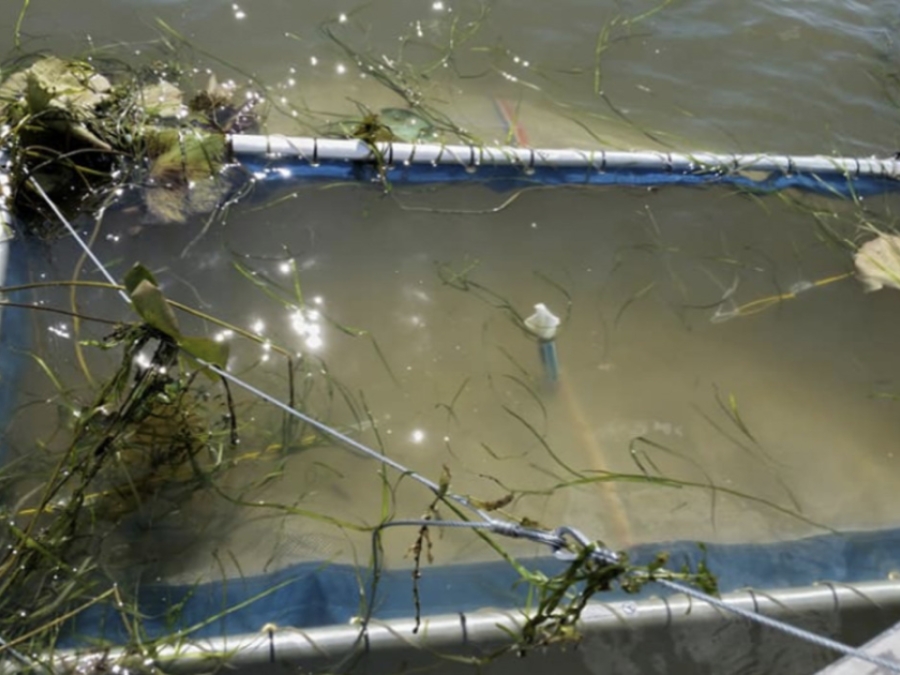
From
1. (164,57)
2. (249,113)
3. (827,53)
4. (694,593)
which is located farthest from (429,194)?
(827,53)

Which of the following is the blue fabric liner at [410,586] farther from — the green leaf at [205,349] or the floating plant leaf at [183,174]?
the floating plant leaf at [183,174]

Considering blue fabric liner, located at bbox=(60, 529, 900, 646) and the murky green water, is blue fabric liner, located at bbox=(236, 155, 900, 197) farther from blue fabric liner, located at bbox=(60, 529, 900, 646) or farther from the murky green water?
blue fabric liner, located at bbox=(60, 529, 900, 646)

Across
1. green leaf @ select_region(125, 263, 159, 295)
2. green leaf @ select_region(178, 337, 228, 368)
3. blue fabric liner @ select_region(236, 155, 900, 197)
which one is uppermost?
green leaf @ select_region(125, 263, 159, 295)

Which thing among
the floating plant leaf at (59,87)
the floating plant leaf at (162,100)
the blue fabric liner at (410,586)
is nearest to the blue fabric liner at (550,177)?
the floating plant leaf at (162,100)

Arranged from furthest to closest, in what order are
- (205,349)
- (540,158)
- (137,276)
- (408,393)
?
(540,158) < (408,393) < (205,349) < (137,276)

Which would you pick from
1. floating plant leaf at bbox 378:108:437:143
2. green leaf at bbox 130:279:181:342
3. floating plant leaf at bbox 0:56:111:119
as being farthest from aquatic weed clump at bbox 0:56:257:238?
green leaf at bbox 130:279:181:342

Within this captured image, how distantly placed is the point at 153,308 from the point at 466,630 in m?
1.15

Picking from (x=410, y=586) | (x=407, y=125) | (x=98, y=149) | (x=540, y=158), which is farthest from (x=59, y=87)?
(x=410, y=586)

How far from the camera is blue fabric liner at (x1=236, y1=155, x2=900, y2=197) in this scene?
3438mm

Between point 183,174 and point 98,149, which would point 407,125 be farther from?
point 98,149

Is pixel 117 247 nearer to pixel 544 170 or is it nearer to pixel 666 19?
pixel 544 170

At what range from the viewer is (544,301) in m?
3.32

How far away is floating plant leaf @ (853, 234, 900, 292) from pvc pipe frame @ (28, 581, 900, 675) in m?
1.40

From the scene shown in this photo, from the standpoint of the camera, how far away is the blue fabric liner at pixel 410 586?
236 centimetres
